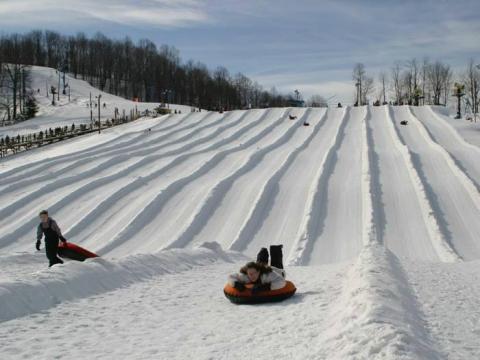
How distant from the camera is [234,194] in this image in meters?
22.8

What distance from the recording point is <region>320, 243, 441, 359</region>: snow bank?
4633mm

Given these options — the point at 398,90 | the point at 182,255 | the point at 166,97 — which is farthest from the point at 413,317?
the point at 166,97

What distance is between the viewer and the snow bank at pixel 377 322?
4.63 meters

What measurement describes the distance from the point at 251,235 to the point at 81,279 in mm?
10383

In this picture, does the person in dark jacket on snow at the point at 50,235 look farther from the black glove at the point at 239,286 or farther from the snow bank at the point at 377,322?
the snow bank at the point at 377,322

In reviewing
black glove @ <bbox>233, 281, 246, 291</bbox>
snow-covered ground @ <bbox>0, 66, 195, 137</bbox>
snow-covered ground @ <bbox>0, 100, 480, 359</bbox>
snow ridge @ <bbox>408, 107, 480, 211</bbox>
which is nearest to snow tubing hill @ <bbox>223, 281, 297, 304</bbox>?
black glove @ <bbox>233, 281, 246, 291</bbox>

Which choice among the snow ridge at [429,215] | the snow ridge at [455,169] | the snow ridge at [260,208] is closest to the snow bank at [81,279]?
the snow ridge at [260,208]

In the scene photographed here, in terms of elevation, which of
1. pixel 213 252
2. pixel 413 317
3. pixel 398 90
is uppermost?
pixel 398 90

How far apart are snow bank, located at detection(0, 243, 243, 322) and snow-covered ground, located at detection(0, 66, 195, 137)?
4680 cm

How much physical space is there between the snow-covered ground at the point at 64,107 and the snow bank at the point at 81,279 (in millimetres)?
46804

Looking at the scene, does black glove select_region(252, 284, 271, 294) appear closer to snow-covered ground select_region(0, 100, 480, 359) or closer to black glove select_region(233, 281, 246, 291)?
black glove select_region(233, 281, 246, 291)

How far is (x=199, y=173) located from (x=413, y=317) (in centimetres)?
2121

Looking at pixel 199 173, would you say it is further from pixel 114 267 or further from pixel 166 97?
pixel 166 97

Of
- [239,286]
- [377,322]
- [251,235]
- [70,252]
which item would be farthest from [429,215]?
[377,322]
